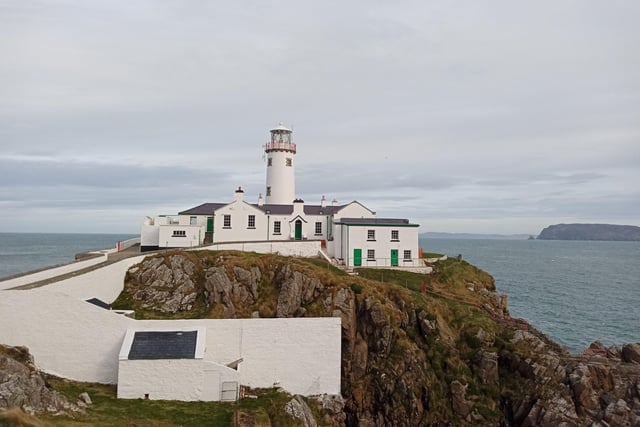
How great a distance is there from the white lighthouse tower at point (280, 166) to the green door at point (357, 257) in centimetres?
1086

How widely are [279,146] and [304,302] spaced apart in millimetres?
20961

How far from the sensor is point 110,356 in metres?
21.6

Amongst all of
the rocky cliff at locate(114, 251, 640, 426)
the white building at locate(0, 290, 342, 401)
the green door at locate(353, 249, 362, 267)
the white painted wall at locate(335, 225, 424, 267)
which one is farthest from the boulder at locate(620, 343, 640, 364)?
the green door at locate(353, 249, 362, 267)

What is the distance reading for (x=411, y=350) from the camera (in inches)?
986

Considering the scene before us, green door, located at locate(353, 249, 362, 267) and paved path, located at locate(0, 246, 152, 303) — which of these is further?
green door, located at locate(353, 249, 362, 267)

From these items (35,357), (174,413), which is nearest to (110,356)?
(35,357)

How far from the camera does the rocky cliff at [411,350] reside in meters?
23.5

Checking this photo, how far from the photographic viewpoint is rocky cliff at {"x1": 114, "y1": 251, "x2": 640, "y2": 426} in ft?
77.0

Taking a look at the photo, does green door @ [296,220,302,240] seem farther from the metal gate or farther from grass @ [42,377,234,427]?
grass @ [42,377,234,427]

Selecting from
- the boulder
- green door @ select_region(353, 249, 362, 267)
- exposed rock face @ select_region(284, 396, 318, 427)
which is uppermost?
green door @ select_region(353, 249, 362, 267)

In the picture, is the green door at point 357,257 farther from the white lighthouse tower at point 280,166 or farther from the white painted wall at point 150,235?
the white painted wall at point 150,235

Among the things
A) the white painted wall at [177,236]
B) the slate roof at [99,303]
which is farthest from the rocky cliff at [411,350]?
the white painted wall at [177,236]

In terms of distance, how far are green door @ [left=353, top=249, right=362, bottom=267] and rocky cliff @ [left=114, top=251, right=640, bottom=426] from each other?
765 cm

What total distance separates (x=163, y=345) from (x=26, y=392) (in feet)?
17.8
